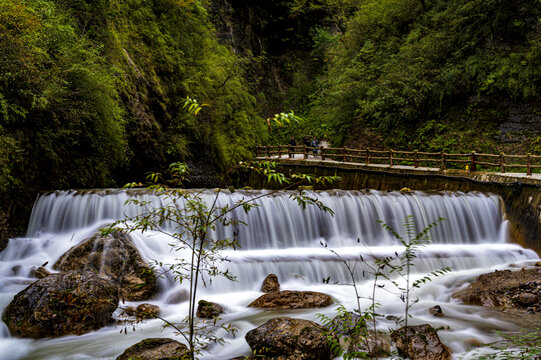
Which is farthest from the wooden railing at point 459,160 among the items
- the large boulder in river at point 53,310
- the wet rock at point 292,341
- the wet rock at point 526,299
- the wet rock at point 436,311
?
the large boulder in river at point 53,310

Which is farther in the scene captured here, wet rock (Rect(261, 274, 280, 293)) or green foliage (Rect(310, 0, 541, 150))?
green foliage (Rect(310, 0, 541, 150))

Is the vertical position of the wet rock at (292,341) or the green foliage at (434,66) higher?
the green foliage at (434,66)

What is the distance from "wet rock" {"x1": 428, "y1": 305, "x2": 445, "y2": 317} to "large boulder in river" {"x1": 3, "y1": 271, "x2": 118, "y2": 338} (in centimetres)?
603

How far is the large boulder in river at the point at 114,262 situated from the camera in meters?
7.53

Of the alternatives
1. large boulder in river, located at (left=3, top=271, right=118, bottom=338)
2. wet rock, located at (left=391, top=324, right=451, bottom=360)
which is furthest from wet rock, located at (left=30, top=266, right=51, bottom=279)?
wet rock, located at (left=391, top=324, right=451, bottom=360)

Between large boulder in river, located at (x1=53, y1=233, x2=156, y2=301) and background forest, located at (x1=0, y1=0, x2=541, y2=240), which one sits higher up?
background forest, located at (x1=0, y1=0, x2=541, y2=240)

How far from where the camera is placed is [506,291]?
26.0 feet

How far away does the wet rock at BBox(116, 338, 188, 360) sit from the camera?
177 inches

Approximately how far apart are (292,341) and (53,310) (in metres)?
3.84

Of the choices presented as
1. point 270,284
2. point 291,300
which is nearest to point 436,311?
point 291,300

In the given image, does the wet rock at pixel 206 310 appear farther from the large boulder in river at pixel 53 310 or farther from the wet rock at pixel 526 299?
the wet rock at pixel 526 299

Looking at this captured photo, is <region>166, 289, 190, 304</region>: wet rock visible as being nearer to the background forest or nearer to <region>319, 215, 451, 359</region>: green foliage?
<region>319, 215, 451, 359</region>: green foliage

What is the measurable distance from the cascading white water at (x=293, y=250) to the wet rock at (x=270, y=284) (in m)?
0.23

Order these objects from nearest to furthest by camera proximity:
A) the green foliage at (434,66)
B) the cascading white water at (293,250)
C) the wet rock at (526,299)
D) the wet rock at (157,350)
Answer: the wet rock at (157,350) < the cascading white water at (293,250) < the wet rock at (526,299) < the green foliage at (434,66)
